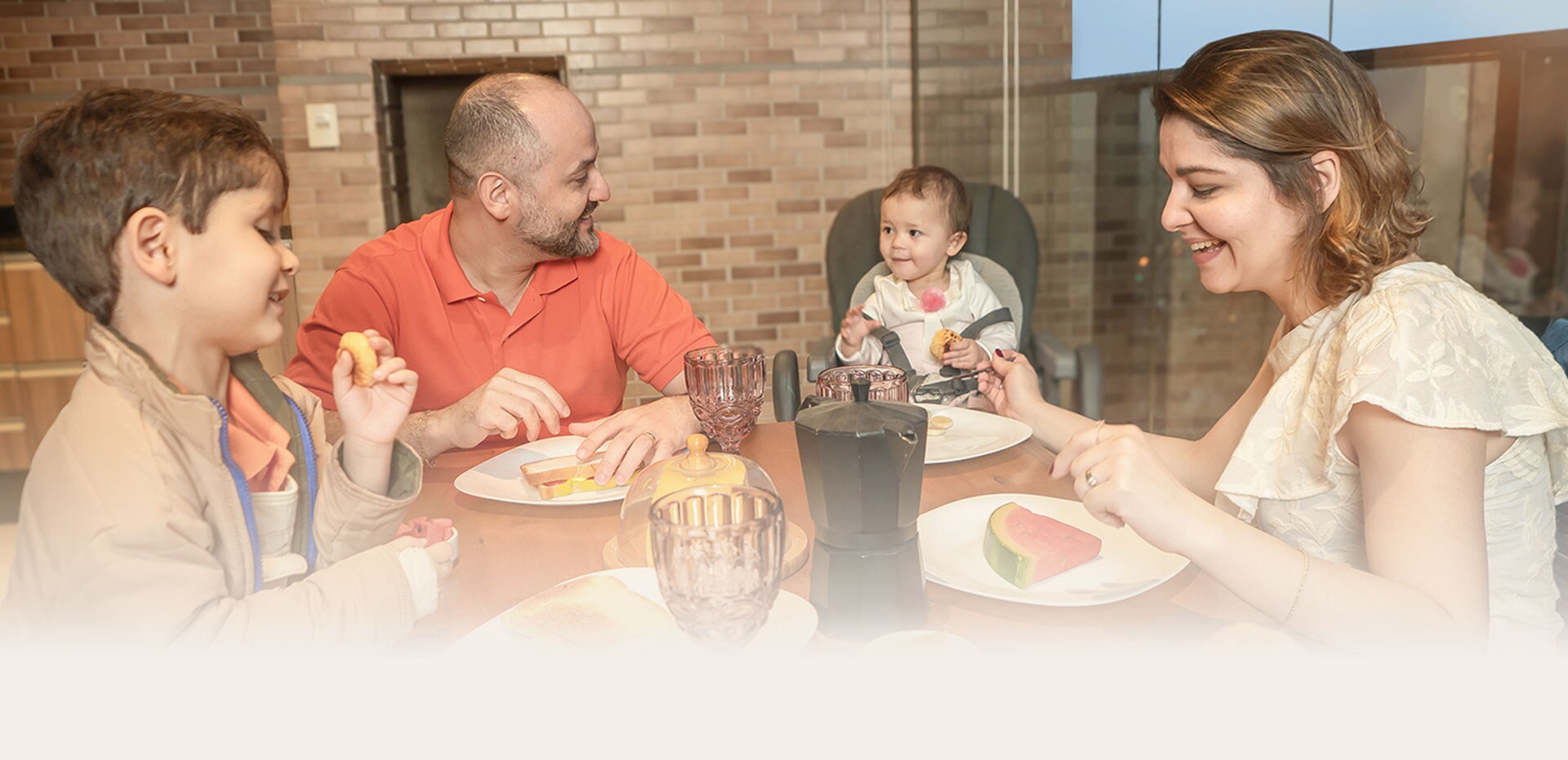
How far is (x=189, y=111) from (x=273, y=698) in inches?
30.7

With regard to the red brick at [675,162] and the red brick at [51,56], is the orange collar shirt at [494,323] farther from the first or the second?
the red brick at [51,56]

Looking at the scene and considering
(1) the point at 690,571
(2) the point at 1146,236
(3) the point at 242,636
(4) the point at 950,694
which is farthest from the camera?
(2) the point at 1146,236

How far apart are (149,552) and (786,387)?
1776mm

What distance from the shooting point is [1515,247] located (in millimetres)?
2160

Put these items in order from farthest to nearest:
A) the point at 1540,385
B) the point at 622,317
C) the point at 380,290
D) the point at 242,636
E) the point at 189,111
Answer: the point at 622,317
the point at 380,290
the point at 1540,385
the point at 189,111
the point at 242,636

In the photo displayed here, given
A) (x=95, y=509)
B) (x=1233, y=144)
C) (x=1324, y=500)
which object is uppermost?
(x=1233, y=144)

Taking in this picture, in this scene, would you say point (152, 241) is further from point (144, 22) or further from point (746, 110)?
point (144, 22)

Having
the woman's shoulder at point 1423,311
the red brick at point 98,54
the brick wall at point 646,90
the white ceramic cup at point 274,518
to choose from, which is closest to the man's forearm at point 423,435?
the white ceramic cup at point 274,518

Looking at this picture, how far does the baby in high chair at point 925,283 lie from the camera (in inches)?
120

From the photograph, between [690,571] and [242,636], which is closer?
[690,571]

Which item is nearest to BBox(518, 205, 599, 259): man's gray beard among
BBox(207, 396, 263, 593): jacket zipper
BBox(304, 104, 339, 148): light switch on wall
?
BBox(207, 396, 263, 593): jacket zipper

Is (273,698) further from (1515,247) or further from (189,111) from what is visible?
(1515,247)

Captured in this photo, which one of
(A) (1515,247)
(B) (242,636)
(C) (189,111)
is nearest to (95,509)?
(B) (242,636)

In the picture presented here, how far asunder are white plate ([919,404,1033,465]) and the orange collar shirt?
68 centimetres
